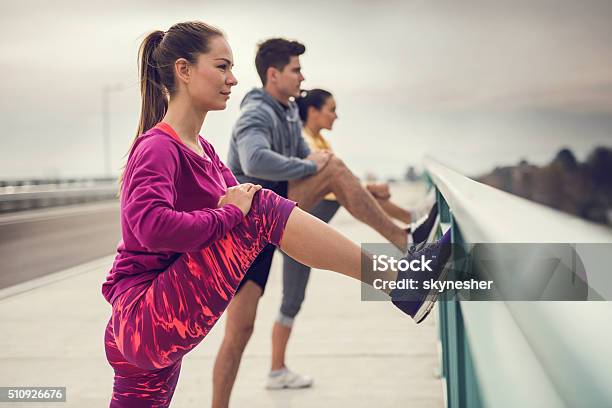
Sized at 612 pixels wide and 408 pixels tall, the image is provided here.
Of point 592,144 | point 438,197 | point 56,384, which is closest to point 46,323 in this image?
point 56,384

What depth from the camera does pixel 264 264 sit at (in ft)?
11.6

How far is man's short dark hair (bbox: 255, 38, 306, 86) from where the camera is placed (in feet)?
12.2

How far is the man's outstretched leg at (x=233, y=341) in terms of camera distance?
333 cm

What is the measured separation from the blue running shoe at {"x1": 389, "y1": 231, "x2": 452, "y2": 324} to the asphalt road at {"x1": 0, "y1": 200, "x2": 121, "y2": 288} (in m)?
7.24

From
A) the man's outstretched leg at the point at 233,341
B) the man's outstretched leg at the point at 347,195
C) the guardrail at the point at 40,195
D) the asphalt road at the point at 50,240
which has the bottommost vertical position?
the guardrail at the point at 40,195

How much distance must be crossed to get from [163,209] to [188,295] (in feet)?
0.90

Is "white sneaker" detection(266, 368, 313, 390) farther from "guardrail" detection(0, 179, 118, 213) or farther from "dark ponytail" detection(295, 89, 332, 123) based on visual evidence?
"guardrail" detection(0, 179, 118, 213)

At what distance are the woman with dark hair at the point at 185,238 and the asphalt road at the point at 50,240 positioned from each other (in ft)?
22.4

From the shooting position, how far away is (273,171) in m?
3.37

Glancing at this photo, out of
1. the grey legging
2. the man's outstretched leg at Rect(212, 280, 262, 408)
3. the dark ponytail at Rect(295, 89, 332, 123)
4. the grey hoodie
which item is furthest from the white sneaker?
the dark ponytail at Rect(295, 89, 332, 123)

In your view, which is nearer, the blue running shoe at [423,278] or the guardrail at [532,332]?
the guardrail at [532,332]

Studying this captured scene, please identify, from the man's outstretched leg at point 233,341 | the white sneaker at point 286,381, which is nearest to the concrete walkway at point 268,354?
the white sneaker at point 286,381

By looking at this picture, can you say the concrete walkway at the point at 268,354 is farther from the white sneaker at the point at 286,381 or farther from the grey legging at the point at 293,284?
the grey legging at the point at 293,284

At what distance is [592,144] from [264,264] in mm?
149663
